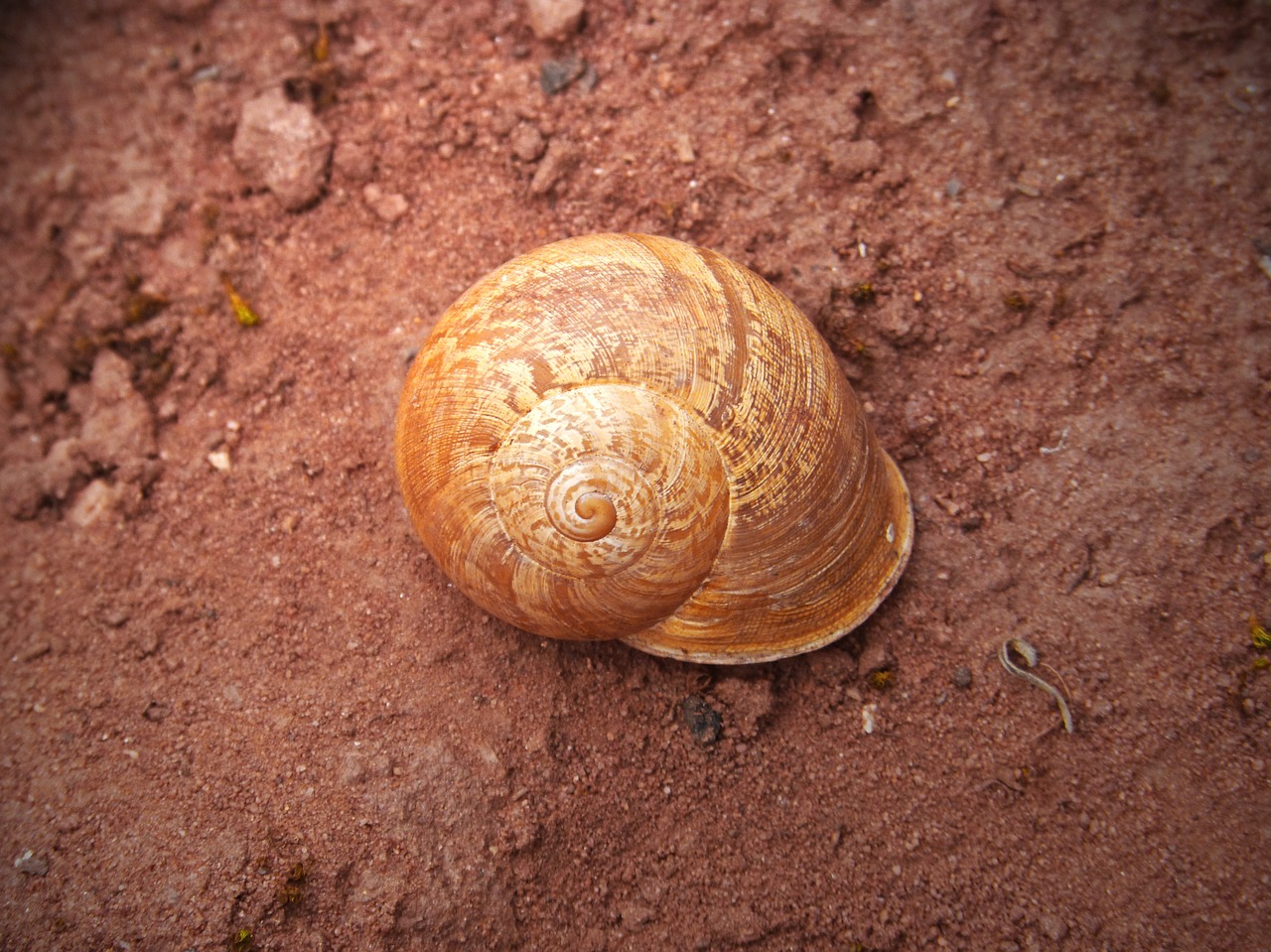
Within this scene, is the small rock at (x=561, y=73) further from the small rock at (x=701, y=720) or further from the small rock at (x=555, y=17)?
the small rock at (x=701, y=720)

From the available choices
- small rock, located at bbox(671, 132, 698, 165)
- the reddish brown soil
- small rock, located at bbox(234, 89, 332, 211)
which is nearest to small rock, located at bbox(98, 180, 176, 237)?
the reddish brown soil

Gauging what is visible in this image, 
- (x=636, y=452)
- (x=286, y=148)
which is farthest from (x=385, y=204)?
(x=636, y=452)

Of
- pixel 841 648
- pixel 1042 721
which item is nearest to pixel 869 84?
pixel 841 648

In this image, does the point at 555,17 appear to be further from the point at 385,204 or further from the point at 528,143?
the point at 385,204

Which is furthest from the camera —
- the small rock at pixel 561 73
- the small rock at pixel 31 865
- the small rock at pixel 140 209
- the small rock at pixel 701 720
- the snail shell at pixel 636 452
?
the small rock at pixel 140 209

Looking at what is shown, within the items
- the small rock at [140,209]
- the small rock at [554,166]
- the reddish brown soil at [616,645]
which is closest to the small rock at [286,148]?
the reddish brown soil at [616,645]

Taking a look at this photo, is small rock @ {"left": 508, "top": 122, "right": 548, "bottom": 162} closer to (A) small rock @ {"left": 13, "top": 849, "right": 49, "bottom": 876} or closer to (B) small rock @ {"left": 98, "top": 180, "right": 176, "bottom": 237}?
(B) small rock @ {"left": 98, "top": 180, "right": 176, "bottom": 237}
